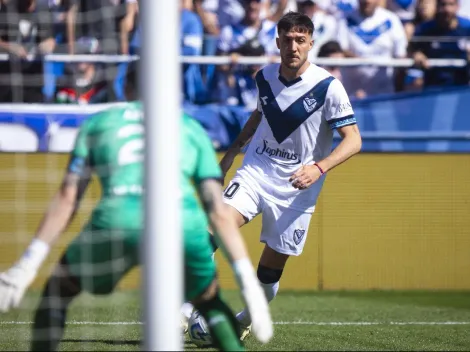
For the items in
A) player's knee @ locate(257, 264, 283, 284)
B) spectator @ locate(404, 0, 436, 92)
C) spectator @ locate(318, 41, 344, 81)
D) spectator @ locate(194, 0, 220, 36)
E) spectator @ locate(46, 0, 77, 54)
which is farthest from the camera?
spectator @ locate(404, 0, 436, 92)

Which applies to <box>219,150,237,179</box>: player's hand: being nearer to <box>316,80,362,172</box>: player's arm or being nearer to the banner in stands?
<box>316,80,362,172</box>: player's arm

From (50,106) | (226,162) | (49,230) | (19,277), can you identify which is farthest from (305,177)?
(50,106)

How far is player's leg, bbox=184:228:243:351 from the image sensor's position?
181 inches

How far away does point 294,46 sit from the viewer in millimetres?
7094

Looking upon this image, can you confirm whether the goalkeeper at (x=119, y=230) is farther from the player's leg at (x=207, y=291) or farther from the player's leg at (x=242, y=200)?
the player's leg at (x=242, y=200)

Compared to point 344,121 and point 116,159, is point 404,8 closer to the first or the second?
point 344,121

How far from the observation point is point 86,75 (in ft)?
31.6

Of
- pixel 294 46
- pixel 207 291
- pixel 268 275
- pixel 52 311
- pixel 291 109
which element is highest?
pixel 294 46

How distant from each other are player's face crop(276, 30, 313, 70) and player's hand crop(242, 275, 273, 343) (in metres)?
3.04

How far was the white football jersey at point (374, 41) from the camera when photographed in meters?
11.4

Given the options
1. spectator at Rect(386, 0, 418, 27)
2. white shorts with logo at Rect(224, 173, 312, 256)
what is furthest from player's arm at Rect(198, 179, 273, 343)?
spectator at Rect(386, 0, 418, 27)

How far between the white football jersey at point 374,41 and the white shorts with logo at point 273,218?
436 cm

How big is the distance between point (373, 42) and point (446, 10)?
0.99 m

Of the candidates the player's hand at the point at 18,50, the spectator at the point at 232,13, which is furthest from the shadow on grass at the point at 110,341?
the spectator at the point at 232,13
